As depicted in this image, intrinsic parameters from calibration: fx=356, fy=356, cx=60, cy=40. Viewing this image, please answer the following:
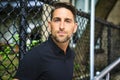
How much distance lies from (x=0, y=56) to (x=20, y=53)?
177 mm

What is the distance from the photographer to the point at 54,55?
2.33 metres

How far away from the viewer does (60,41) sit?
2359 mm

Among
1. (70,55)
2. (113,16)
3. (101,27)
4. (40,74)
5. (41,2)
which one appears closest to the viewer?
(40,74)

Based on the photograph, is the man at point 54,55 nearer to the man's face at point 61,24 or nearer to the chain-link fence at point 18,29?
the man's face at point 61,24

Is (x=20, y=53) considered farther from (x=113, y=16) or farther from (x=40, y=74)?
(x=113, y=16)

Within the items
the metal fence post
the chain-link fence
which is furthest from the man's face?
the metal fence post

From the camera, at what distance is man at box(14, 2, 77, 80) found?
216 centimetres

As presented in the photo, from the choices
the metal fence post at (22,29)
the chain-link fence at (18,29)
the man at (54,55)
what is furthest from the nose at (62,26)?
the metal fence post at (22,29)

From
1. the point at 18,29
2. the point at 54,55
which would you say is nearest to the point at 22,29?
the point at 18,29

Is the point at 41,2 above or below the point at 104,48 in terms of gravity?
above

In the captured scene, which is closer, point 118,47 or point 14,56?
point 14,56

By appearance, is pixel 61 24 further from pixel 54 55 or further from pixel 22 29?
pixel 22 29

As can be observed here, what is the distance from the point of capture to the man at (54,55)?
2160mm

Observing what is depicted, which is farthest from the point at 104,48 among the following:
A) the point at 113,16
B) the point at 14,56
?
the point at 14,56
